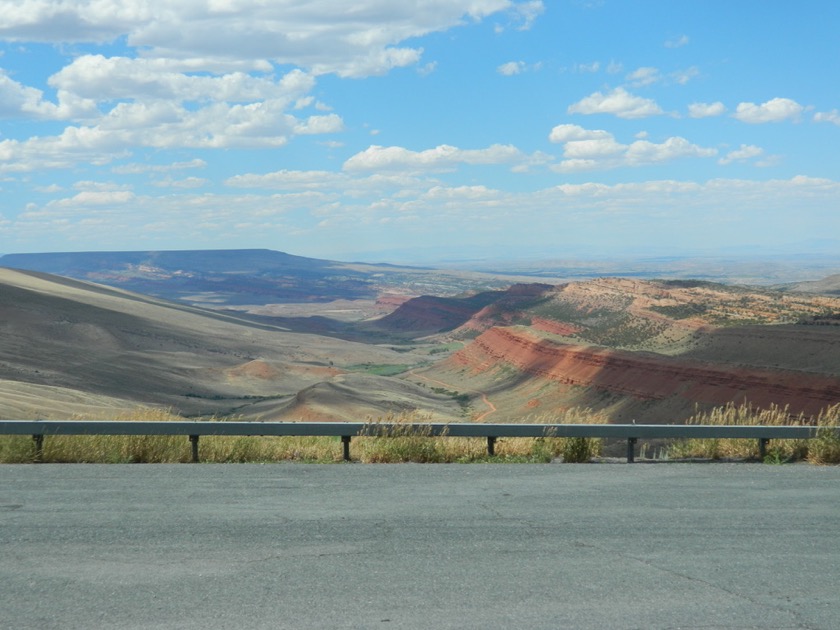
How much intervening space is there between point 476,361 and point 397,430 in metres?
68.8

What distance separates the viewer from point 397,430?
43.3 feet

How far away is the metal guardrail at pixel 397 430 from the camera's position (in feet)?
41.3

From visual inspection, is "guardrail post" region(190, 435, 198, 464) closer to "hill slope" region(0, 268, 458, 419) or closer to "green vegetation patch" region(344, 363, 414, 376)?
"hill slope" region(0, 268, 458, 419)

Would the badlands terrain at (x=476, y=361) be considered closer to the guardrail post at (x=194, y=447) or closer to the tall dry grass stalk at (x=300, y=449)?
the tall dry grass stalk at (x=300, y=449)

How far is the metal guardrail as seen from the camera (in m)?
12.6

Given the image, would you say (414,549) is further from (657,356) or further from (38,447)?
(657,356)

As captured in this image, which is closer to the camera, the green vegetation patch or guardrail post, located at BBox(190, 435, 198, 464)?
guardrail post, located at BBox(190, 435, 198, 464)

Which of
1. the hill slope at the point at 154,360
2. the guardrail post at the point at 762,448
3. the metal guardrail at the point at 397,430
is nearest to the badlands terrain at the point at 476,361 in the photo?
the hill slope at the point at 154,360

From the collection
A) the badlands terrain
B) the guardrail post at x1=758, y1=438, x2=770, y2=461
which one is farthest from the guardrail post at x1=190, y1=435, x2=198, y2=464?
the badlands terrain

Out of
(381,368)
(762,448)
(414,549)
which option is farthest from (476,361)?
(414,549)

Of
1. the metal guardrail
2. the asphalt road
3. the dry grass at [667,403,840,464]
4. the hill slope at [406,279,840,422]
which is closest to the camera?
→ the asphalt road

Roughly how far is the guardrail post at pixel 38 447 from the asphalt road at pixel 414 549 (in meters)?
0.68

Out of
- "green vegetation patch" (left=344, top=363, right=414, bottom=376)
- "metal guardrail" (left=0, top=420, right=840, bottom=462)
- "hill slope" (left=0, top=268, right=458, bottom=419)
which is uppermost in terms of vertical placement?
"metal guardrail" (left=0, top=420, right=840, bottom=462)

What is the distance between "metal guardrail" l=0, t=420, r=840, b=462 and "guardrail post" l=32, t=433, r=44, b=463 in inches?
0.5
